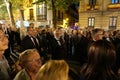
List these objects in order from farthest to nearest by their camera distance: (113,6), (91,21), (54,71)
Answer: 1. (91,21)
2. (113,6)
3. (54,71)

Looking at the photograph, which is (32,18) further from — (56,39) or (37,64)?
(37,64)

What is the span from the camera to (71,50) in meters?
11.0

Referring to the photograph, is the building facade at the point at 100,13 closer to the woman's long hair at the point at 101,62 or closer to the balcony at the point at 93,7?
the balcony at the point at 93,7

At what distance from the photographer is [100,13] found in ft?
115

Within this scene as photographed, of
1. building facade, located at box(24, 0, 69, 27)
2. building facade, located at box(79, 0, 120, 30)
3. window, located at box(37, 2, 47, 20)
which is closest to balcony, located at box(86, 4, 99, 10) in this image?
building facade, located at box(79, 0, 120, 30)

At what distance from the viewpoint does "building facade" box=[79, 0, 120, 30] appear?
33.1 metres

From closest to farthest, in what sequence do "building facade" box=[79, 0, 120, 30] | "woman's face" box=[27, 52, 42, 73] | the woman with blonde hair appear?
the woman with blonde hair → "woman's face" box=[27, 52, 42, 73] → "building facade" box=[79, 0, 120, 30]

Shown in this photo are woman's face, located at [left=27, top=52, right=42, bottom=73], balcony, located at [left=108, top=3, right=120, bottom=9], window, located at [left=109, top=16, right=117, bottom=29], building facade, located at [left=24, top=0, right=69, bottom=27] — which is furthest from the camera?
building facade, located at [left=24, top=0, right=69, bottom=27]

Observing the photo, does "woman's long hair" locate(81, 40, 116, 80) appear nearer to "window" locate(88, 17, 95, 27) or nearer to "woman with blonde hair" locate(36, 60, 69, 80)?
"woman with blonde hair" locate(36, 60, 69, 80)

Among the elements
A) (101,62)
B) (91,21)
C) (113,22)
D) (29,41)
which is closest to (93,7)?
(91,21)

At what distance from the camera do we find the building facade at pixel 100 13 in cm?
3306

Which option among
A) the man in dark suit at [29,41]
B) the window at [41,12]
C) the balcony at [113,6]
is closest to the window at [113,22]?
the balcony at [113,6]

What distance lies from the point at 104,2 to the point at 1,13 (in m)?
16.4

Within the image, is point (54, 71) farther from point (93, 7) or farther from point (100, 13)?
point (93, 7)
